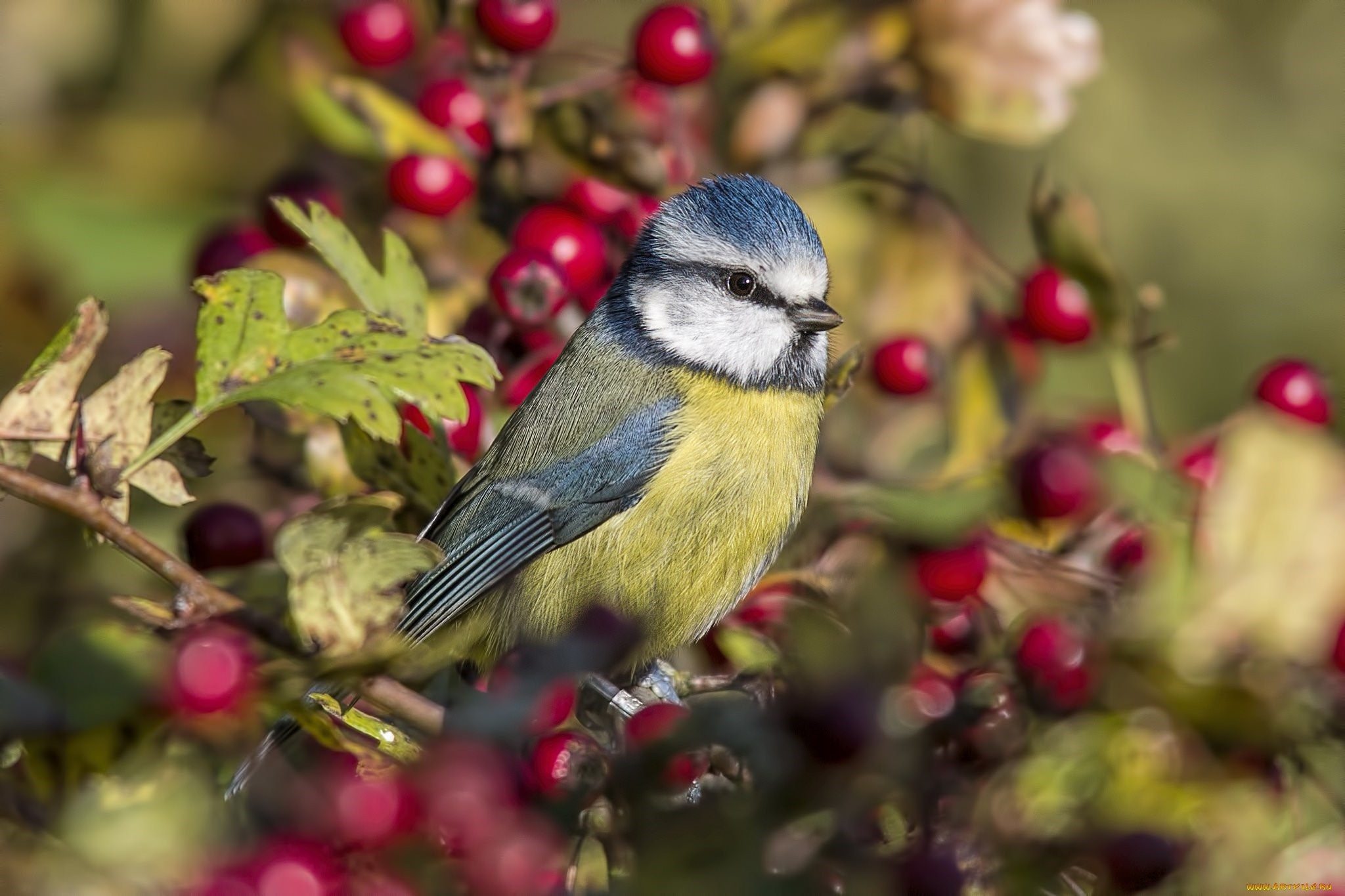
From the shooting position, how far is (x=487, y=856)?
2.77ft

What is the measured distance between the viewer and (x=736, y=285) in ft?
6.93

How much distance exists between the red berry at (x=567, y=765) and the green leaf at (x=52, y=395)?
50cm

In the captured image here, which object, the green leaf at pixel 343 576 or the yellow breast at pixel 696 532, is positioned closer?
the green leaf at pixel 343 576

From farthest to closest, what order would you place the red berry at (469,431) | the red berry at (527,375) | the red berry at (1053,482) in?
the red berry at (527,375)
the red berry at (469,431)
the red berry at (1053,482)

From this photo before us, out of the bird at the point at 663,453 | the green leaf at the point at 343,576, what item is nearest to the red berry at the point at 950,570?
the bird at the point at 663,453

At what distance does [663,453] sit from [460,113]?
543 millimetres

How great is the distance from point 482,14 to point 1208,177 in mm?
2022

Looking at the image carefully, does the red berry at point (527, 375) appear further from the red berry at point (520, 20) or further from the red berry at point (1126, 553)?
the red berry at point (1126, 553)

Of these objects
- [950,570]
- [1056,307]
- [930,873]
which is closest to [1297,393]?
[1056,307]

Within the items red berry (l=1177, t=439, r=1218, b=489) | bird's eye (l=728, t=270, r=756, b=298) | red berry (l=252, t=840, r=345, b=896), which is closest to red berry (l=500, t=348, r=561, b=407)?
bird's eye (l=728, t=270, r=756, b=298)

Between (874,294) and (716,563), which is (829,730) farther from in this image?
(874,294)

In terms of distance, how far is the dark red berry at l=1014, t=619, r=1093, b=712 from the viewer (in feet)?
3.96

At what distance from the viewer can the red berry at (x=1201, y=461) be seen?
69.8 inches

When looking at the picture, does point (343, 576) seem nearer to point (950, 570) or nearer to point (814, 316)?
point (950, 570)
